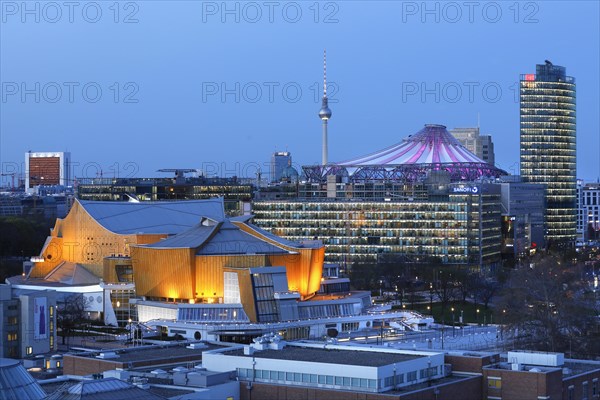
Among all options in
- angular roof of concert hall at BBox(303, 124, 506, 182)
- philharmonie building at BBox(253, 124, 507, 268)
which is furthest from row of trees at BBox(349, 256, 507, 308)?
angular roof of concert hall at BBox(303, 124, 506, 182)

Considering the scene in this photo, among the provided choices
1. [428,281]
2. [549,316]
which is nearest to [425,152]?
[428,281]

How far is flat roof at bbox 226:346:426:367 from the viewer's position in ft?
137

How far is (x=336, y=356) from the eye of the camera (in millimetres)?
43344

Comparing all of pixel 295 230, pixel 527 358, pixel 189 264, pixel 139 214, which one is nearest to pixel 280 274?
pixel 189 264

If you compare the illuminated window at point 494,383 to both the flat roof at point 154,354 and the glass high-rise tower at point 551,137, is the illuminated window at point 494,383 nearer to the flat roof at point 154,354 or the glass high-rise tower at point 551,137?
the flat roof at point 154,354

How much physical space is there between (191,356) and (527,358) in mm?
11665

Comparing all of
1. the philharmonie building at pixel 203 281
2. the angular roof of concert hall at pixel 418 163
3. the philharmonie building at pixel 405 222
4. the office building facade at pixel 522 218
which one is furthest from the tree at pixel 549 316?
the angular roof of concert hall at pixel 418 163

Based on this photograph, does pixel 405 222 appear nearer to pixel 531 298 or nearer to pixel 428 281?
pixel 428 281

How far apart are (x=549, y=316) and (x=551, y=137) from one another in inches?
4322

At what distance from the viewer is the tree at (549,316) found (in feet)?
210

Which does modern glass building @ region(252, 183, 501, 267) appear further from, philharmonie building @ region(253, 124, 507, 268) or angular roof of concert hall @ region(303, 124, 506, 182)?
angular roof of concert hall @ region(303, 124, 506, 182)

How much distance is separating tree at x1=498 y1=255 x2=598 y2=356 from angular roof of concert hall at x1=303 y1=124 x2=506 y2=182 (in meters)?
74.0

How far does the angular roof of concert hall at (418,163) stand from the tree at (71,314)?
70.9 meters

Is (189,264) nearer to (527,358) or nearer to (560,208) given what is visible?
(527,358)
